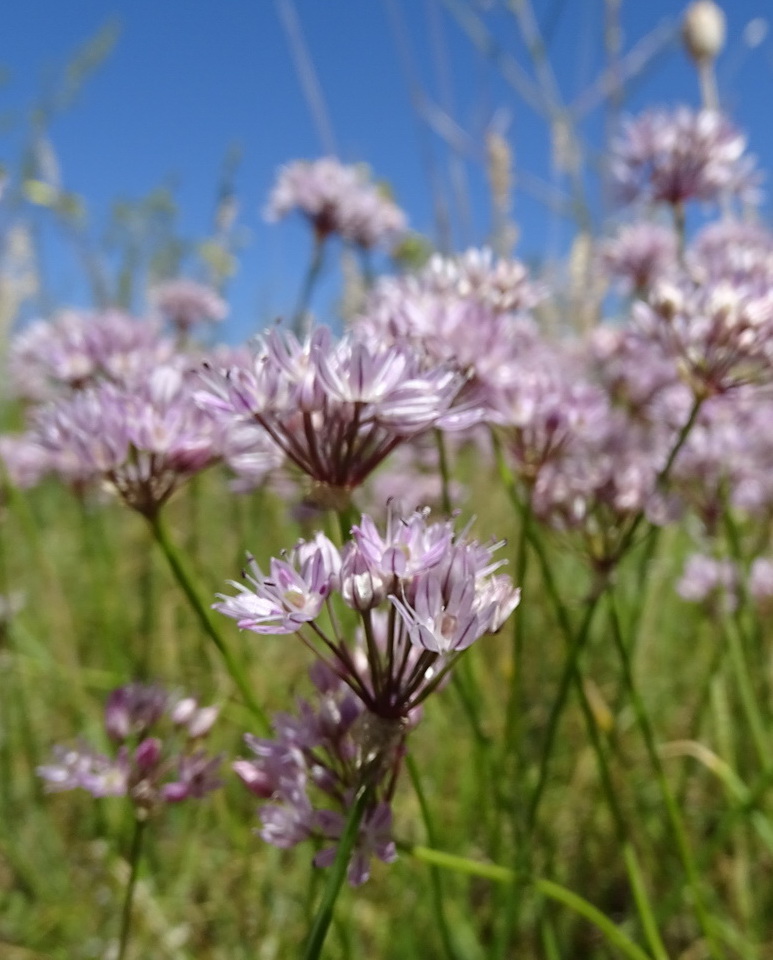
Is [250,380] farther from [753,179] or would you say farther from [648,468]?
[753,179]

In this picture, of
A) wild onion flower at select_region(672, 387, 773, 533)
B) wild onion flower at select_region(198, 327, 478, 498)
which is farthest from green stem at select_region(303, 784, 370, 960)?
wild onion flower at select_region(672, 387, 773, 533)

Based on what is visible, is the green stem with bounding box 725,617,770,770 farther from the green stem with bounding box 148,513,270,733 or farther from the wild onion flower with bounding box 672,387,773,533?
the green stem with bounding box 148,513,270,733

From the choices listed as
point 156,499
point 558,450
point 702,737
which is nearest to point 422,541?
point 156,499

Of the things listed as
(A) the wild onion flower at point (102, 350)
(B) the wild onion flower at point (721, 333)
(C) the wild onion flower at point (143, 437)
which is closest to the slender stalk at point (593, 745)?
(B) the wild onion flower at point (721, 333)

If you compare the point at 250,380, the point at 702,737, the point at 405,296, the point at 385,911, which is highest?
the point at 405,296

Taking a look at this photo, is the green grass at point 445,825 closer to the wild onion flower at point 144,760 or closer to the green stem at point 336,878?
the wild onion flower at point 144,760
